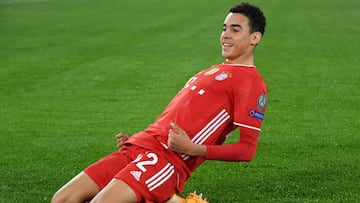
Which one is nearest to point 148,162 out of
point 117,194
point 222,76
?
point 117,194

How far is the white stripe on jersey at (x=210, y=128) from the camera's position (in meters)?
5.46

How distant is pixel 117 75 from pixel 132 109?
3614 mm

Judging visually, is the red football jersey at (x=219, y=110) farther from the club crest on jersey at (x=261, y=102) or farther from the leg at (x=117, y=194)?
the leg at (x=117, y=194)

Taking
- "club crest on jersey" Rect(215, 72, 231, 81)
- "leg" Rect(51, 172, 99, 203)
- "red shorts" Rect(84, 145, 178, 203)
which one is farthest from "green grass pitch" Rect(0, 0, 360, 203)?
"club crest on jersey" Rect(215, 72, 231, 81)

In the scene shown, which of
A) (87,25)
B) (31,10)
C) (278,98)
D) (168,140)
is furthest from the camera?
(31,10)

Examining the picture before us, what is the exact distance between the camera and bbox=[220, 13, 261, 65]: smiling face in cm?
566

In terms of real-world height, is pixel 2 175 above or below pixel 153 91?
above

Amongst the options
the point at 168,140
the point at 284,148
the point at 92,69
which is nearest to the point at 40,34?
the point at 92,69

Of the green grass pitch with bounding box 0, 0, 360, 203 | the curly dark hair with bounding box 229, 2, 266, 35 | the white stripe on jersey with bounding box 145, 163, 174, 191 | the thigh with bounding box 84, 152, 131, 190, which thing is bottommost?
the green grass pitch with bounding box 0, 0, 360, 203

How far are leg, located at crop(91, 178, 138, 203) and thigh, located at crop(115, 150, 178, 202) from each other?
1.2 inches

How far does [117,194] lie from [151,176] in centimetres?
27

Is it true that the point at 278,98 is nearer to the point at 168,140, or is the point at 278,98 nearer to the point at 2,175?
the point at 2,175

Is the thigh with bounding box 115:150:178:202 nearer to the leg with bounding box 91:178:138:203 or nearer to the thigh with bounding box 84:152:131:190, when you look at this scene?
the leg with bounding box 91:178:138:203

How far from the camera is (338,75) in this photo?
15297 millimetres
